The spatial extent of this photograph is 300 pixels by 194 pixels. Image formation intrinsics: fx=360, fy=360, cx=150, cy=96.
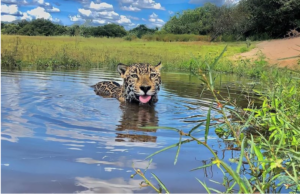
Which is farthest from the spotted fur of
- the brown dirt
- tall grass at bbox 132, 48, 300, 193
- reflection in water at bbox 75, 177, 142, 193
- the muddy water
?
the brown dirt

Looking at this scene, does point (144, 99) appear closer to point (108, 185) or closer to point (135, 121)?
point (135, 121)

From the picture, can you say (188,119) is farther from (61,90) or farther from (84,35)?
(84,35)

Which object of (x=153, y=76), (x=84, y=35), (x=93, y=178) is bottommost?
(x=93, y=178)

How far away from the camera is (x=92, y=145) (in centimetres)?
412

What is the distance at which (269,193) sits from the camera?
2641 millimetres

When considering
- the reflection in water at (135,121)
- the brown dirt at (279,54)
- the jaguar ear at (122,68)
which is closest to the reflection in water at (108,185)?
the reflection in water at (135,121)

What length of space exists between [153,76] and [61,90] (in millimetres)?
2823

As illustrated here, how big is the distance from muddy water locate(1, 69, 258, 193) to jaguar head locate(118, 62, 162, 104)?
0.25 m

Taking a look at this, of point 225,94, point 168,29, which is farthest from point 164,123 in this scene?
point 168,29

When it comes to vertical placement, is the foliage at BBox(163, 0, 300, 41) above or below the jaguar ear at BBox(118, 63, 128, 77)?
above

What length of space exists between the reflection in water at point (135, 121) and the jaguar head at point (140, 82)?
8.1 inches

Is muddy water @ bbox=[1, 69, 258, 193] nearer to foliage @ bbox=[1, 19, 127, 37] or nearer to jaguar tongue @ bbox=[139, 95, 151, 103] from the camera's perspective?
jaguar tongue @ bbox=[139, 95, 151, 103]

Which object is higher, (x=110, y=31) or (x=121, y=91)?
(x=110, y=31)

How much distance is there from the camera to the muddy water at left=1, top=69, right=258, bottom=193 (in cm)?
303
